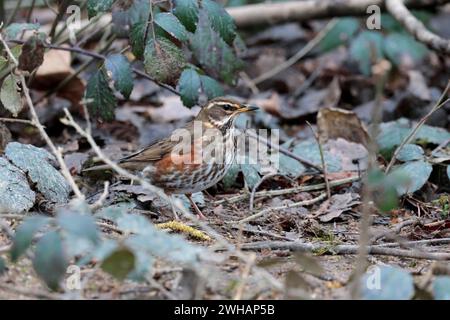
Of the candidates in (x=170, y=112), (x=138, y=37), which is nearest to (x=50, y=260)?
(x=138, y=37)

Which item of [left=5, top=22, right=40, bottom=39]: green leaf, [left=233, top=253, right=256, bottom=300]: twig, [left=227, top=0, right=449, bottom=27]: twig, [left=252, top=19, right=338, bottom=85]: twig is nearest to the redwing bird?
[left=5, top=22, right=40, bottom=39]: green leaf

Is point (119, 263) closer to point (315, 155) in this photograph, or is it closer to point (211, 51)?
point (211, 51)

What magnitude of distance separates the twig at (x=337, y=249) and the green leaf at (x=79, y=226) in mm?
1620

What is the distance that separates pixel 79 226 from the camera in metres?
3.71

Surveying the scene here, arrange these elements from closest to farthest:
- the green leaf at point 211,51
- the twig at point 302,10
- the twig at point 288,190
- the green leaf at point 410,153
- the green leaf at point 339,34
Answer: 1. the green leaf at point 410,153
2. the twig at point 288,190
3. the green leaf at point 211,51
4. the twig at point 302,10
5. the green leaf at point 339,34

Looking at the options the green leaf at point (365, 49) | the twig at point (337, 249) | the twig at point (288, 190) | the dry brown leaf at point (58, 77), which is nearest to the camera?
the twig at point (337, 249)

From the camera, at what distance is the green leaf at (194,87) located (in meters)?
6.73

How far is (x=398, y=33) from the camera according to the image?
1141 centimetres

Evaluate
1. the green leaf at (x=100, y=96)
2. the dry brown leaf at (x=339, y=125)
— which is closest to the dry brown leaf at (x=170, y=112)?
the dry brown leaf at (x=339, y=125)

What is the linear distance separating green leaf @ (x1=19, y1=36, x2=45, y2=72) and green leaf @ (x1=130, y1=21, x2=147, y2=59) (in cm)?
74

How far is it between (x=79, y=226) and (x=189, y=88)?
321 cm

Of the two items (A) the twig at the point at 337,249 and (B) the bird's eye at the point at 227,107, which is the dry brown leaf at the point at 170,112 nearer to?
(B) the bird's eye at the point at 227,107

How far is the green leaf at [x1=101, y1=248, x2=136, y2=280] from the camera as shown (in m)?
3.83
